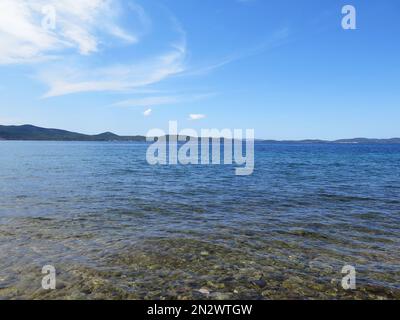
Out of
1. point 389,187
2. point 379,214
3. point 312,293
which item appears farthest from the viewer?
point 389,187

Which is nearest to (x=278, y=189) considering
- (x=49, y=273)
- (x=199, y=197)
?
(x=199, y=197)

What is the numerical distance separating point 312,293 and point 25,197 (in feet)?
66.8

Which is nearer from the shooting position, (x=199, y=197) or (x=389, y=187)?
(x=199, y=197)

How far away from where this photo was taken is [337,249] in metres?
12.1

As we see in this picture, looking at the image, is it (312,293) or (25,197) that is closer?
(312,293)

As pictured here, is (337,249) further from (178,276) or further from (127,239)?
(127,239)

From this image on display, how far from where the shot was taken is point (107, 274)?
9.73 meters

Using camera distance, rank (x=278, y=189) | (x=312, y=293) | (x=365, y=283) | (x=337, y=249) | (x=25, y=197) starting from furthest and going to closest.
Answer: (x=278, y=189) → (x=25, y=197) → (x=337, y=249) → (x=365, y=283) → (x=312, y=293)

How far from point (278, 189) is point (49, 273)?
20956mm
